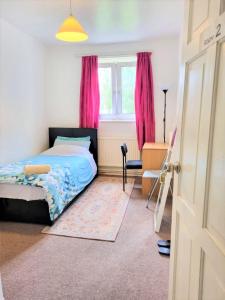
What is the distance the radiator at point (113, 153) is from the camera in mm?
4652

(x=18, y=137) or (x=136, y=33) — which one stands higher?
(x=136, y=33)

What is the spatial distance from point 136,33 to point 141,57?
467mm

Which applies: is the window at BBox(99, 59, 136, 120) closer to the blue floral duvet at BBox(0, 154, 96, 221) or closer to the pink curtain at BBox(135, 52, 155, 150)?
the pink curtain at BBox(135, 52, 155, 150)

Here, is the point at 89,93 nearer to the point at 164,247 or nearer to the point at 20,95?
the point at 20,95

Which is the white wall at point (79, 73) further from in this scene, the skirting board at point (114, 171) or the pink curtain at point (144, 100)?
the skirting board at point (114, 171)

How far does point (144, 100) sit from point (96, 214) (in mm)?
2325

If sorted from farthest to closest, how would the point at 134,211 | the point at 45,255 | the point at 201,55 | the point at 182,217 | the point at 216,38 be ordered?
1. the point at 134,211
2. the point at 45,255
3. the point at 182,217
4. the point at 201,55
5. the point at 216,38

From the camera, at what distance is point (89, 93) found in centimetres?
463

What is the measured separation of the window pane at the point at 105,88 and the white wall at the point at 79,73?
0.31 metres

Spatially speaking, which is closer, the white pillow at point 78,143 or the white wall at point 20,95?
the white wall at point 20,95

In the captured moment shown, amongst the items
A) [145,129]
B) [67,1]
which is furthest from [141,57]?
[67,1]

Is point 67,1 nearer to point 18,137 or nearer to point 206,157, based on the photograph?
point 18,137

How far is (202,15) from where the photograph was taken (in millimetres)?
1058

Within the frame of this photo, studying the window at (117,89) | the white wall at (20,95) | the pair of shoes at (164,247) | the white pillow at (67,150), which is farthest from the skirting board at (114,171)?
the pair of shoes at (164,247)
